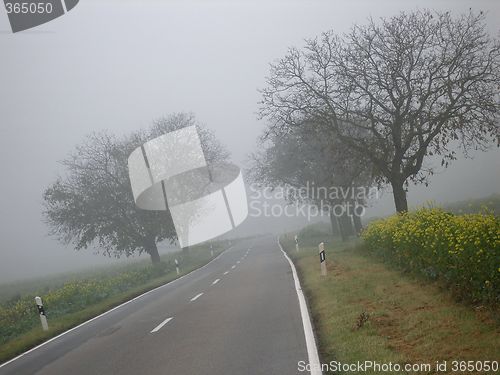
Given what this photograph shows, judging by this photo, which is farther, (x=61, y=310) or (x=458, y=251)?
(x=61, y=310)

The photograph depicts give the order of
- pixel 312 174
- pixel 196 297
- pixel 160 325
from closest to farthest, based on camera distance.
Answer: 1. pixel 160 325
2. pixel 196 297
3. pixel 312 174

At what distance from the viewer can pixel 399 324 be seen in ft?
25.4

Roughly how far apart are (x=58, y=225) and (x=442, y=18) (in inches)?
1157

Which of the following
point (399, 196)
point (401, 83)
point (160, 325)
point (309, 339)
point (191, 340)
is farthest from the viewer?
point (399, 196)

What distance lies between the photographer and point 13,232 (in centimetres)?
17700

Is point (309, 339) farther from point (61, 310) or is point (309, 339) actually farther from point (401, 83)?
point (401, 83)

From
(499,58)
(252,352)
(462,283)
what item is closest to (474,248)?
(462,283)

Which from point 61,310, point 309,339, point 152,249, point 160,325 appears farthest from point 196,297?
point 152,249

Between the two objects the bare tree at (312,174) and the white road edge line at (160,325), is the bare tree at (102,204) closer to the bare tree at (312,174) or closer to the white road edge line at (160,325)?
the bare tree at (312,174)

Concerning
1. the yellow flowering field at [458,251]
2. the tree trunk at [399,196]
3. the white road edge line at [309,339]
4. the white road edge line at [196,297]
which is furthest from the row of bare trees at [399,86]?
the white road edge line at [309,339]

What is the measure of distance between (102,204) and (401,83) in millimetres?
23367

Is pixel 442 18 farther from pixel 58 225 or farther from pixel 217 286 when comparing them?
pixel 58 225

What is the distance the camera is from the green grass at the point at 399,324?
19.8ft

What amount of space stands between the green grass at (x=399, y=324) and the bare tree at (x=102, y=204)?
24.2 m
